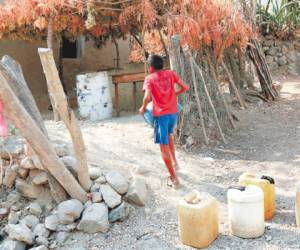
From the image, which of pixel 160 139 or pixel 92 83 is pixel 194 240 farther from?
pixel 92 83

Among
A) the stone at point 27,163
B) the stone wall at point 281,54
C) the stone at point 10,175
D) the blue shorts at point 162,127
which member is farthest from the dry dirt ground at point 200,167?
the stone wall at point 281,54

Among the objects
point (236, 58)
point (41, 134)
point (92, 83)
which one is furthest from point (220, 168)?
point (236, 58)

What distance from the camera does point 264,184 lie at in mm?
4355

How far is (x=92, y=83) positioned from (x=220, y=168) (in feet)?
12.4

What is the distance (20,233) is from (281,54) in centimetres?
1164

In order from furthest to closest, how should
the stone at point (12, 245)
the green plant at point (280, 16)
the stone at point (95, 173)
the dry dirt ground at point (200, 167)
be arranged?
the green plant at point (280, 16) → the stone at point (95, 173) → the stone at point (12, 245) → the dry dirt ground at point (200, 167)

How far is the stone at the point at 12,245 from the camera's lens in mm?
4367

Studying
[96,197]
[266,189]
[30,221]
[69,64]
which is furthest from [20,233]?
[69,64]

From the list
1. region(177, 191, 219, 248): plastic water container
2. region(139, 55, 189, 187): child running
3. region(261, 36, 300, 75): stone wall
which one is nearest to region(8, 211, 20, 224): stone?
region(139, 55, 189, 187): child running

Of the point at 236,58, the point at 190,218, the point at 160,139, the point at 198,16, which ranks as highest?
the point at 198,16

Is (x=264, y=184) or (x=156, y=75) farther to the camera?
(x=156, y=75)

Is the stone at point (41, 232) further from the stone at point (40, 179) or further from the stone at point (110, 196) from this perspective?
the stone at point (110, 196)

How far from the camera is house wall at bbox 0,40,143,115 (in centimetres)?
1037

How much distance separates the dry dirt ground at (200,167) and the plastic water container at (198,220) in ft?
0.37
